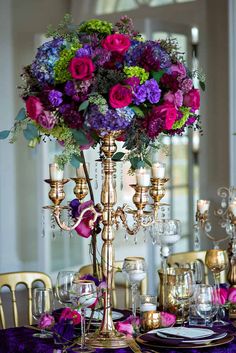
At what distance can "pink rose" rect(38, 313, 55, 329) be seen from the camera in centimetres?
267

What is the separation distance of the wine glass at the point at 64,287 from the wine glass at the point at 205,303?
0.48 m

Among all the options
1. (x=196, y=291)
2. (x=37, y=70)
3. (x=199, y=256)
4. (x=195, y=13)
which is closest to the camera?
(x=37, y=70)

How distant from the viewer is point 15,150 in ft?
24.0

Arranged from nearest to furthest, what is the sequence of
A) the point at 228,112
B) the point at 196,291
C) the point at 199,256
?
the point at 196,291 → the point at 199,256 → the point at 228,112

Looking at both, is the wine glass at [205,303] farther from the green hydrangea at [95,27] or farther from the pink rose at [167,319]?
the green hydrangea at [95,27]

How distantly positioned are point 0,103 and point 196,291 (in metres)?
4.78

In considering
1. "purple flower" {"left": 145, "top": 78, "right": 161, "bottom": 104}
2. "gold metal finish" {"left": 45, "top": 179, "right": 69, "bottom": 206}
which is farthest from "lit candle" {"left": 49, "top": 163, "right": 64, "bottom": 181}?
"purple flower" {"left": 145, "top": 78, "right": 161, "bottom": 104}

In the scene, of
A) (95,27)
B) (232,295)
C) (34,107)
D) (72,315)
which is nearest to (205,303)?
(232,295)

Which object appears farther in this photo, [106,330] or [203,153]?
[203,153]

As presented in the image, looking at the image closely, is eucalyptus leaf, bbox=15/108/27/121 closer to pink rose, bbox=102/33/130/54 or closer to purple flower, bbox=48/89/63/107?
purple flower, bbox=48/89/63/107

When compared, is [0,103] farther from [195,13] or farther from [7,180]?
[195,13]

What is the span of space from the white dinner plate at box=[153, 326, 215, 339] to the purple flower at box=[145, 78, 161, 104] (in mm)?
800

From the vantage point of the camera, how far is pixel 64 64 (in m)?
2.42

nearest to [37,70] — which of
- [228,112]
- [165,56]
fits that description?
[165,56]
